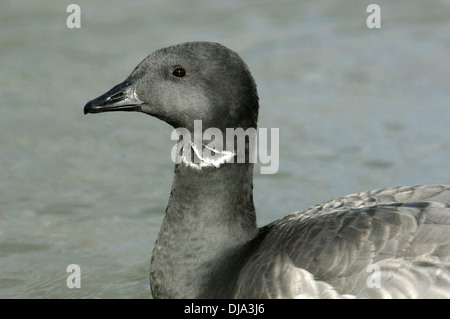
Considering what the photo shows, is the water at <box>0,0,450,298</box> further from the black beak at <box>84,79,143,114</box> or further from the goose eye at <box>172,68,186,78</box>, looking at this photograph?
the goose eye at <box>172,68,186,78</box>

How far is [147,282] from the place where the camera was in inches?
313

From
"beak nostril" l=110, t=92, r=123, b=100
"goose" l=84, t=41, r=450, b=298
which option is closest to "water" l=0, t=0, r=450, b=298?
"goose" l=84, t=41, r=450, b=298

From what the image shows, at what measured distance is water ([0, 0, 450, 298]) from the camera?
8555mm

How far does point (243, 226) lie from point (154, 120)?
4.24 m

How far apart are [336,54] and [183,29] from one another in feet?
6.83

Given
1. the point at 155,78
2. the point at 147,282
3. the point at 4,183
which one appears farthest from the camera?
the point at 4,183

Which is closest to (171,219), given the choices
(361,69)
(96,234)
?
(96,234)

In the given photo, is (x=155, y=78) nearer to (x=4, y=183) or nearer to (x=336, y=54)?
(x=4, y=183)

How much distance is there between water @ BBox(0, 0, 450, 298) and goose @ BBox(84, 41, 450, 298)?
1.56m

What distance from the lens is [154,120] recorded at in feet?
34.7

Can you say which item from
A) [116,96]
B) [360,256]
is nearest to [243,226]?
[360,256]

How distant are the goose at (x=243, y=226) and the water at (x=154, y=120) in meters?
1.56

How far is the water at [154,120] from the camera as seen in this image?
855 cm

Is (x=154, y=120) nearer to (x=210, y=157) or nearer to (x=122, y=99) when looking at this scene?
(x=122, y=99)
